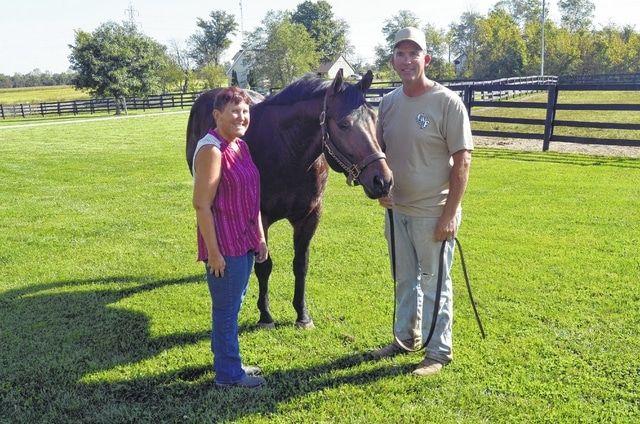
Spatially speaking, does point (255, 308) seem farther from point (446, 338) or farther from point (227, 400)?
point (446, 338)

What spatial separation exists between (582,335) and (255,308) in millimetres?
2585

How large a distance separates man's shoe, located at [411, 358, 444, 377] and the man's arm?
855 millimetres

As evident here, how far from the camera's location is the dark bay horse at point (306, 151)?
9.66 feet

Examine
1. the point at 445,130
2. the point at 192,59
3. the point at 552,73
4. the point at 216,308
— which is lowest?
the point at 216,308

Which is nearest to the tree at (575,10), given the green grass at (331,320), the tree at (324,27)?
the tree at (324,27)

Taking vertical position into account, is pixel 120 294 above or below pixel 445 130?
below

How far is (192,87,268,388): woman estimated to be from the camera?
2.61 metres

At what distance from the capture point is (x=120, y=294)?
4.74 meters

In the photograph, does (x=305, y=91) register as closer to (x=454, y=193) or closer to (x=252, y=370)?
(x=454, y=193)

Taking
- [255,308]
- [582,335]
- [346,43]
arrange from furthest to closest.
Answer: [346,43], [255,308], [582,335]

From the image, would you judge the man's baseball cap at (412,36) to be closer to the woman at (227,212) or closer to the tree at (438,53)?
the woman at (227,212)

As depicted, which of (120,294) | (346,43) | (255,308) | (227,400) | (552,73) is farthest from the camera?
(346,43)

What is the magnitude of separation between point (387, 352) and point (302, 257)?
3.38 ft

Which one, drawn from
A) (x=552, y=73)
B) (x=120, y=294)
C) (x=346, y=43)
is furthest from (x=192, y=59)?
(x=120, y=294)
